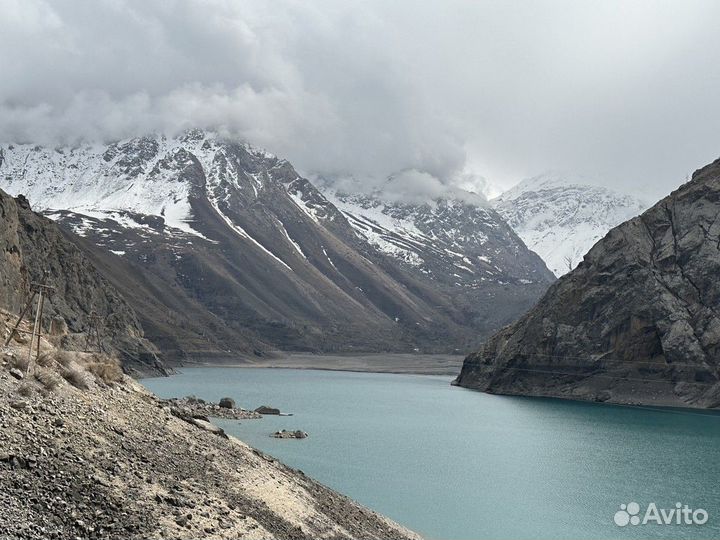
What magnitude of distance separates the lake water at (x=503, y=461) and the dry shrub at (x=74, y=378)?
1817 centimetres

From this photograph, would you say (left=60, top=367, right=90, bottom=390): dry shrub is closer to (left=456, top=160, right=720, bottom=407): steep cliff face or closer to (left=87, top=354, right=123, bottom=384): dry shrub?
(left=87, top=354, right=123, bottom=384): dry shrub

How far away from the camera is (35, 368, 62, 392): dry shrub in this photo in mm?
26603

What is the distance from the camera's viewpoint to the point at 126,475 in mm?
22969

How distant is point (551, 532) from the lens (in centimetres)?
4088

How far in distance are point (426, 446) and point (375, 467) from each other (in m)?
14.6

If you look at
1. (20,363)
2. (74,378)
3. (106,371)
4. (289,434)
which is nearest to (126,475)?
(20,363)

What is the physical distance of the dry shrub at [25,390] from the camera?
976 inches

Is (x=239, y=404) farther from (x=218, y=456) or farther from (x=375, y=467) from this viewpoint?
(x=218, y=456)

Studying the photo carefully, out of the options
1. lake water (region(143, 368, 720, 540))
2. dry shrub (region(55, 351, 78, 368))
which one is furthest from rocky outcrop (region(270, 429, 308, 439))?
dry shrub (region(55, 351, 78, 368))

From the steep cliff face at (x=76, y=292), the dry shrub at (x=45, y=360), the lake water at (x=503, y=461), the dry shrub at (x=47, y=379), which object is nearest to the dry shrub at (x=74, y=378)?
the dry shrub at (x=45, y=360)

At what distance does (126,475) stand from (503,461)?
4582cm

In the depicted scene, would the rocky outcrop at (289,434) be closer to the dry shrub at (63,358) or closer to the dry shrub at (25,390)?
the dry shrub at (63,358)

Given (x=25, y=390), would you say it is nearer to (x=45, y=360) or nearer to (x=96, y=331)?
(x=45, y=360)

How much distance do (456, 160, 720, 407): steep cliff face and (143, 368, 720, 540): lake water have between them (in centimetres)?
1284
